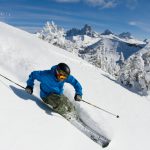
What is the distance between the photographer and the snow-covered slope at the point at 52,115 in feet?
22.2

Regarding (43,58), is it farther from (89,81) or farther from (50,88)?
(50,88)

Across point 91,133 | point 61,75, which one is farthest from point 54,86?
point 91,133

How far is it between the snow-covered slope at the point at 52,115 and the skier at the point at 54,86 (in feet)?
0.86

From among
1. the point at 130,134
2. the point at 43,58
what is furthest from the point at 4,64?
the point at 130,134

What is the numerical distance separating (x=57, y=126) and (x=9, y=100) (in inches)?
54.1

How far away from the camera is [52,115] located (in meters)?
8.56

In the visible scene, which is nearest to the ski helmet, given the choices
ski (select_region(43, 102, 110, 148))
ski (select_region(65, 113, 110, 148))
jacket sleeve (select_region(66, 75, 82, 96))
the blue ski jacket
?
the blue ski jacket

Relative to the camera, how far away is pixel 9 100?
7.64 metres

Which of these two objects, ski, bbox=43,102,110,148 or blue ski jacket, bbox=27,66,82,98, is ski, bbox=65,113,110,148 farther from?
blue ski jacket, bbox=27,66,82,98

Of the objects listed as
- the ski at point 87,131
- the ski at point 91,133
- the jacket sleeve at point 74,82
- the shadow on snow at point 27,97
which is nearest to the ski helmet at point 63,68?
the jacket sleeve at point 74,82

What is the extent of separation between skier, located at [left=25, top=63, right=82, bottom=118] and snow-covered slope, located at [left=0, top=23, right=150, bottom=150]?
0.26 m

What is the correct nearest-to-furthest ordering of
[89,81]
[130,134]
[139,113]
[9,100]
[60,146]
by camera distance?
1. [60,146]
2. [9,100]
3. [130,134]
4. [139,113]
5. [89,81]

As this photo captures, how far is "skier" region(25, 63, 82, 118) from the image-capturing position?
8.88 metres

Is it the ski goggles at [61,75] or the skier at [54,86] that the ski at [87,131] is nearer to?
the skier at [54,86]
